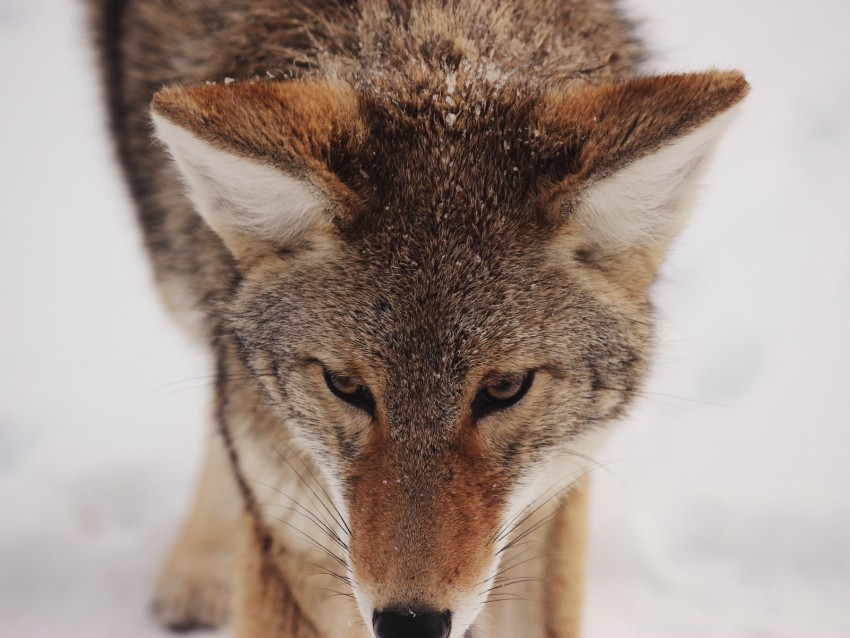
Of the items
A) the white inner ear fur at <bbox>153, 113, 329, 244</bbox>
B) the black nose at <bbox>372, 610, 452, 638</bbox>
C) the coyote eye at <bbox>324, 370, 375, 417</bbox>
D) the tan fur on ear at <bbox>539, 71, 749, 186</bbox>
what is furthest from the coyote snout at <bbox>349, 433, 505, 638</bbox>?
the tan fur on ear at <bbox>539, 71, 749, 186</bbox>

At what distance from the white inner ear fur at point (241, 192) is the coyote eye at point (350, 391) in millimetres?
437

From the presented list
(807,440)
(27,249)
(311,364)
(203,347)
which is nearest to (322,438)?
(311,364)

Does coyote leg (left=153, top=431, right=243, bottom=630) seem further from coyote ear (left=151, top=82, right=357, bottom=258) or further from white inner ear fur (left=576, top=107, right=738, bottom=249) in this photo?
white inner ear fur (left=576, top=107, right=738, bottom=249)

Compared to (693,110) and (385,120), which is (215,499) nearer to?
(385,120)

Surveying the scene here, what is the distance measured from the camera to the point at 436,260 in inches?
92.0

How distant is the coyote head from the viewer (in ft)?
7.35

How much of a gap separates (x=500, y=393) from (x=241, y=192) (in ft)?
3.01

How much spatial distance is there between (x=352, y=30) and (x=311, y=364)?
1.23 metres

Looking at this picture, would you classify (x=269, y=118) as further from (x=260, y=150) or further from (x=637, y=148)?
(x=637, y=148)

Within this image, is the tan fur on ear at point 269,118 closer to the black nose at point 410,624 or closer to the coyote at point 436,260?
the coyote at point 436,260

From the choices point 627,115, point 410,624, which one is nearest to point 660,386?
point 627,115

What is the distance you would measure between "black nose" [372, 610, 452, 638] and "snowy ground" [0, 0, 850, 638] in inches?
47.6

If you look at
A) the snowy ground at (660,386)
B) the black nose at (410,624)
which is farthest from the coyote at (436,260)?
the snowy ground at (660,386)

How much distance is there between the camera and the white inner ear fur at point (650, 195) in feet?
7.29
